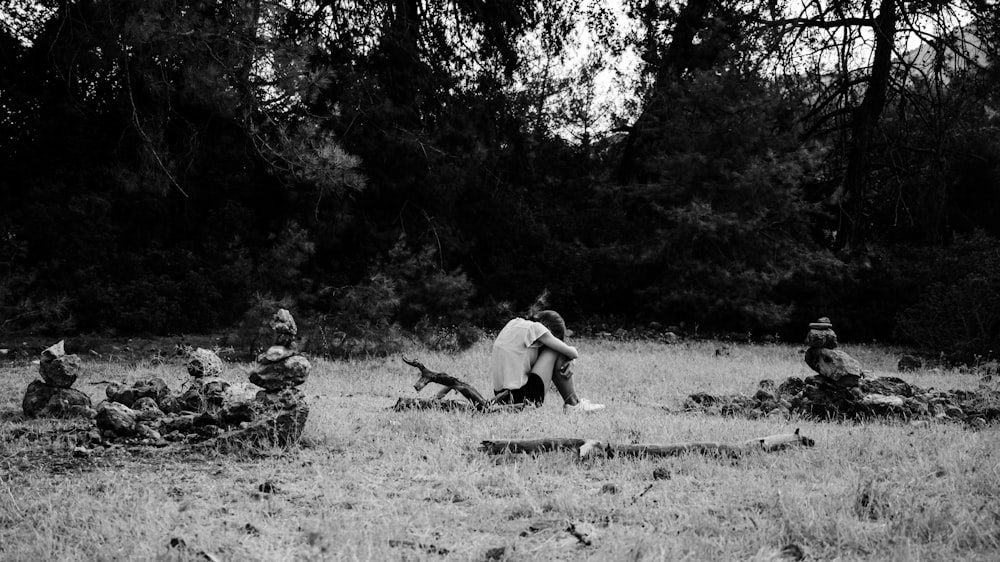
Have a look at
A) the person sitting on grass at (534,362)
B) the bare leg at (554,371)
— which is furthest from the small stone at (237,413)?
the bare leg at (554,371)

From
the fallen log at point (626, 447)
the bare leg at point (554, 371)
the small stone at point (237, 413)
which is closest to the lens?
the fallen log at point (626, 447)

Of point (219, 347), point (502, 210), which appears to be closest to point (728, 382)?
point (219, 347)

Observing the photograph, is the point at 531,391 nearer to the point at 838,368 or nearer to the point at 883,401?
the point at 838,368

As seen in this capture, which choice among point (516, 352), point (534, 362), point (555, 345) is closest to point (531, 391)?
point (534, 362)

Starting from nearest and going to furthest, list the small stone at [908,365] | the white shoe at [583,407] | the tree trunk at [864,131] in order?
the white shoe at [583,407], the small stone at [908,365], the tree trunk at [864,131]

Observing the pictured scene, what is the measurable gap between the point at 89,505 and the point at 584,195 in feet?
50.8

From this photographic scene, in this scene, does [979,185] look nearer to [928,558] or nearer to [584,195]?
[584,195]

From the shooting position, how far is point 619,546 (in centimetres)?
329

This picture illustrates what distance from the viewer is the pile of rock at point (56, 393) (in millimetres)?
6047

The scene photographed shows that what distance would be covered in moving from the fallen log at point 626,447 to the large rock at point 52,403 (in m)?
3.37

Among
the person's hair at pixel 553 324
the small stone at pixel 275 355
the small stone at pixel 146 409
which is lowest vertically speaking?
the small stone at pixel 146 409

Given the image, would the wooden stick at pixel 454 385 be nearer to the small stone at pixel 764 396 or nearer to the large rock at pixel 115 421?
the large rock at pixel 115 421

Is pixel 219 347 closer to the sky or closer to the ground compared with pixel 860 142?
closer to the ground

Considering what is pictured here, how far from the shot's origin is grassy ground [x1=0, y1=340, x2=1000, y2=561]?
129 inches
